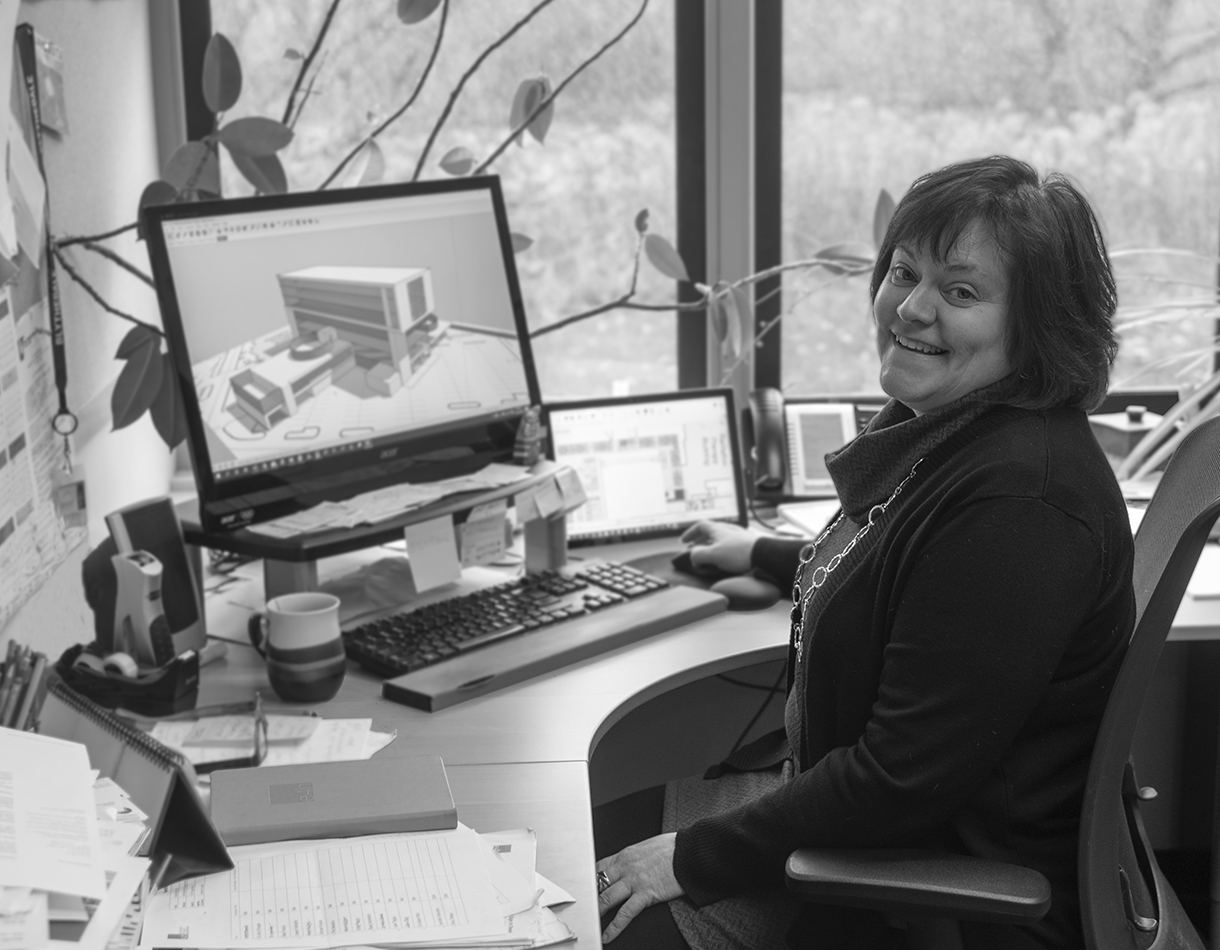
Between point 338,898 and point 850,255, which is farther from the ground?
point 850,255

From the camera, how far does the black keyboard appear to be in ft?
4.88

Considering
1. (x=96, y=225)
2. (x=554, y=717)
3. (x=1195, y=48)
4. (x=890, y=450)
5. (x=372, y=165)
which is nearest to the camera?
(x=890, y=450)

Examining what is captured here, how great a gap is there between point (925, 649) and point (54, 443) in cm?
117

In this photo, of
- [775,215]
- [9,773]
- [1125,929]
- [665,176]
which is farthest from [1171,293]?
[9,773]

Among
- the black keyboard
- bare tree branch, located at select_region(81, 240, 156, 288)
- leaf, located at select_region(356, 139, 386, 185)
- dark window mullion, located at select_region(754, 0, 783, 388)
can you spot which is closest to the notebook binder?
the black keyboard

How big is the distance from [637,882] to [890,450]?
500mm

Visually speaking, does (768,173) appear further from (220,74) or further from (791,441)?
(220,74)

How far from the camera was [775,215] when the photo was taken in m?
2.56

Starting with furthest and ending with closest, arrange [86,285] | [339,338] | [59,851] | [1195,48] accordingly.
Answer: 1. [1195,48]
2. [86,285]
3. [339,338]
4. [59,851]

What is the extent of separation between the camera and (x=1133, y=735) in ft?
3.98

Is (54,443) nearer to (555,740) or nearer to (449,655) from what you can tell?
(449,655)

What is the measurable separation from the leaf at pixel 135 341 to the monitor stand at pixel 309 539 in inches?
9.2

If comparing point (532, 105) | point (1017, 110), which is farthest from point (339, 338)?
point (1017, 110)

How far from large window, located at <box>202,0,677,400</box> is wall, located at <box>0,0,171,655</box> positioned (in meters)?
0.29
